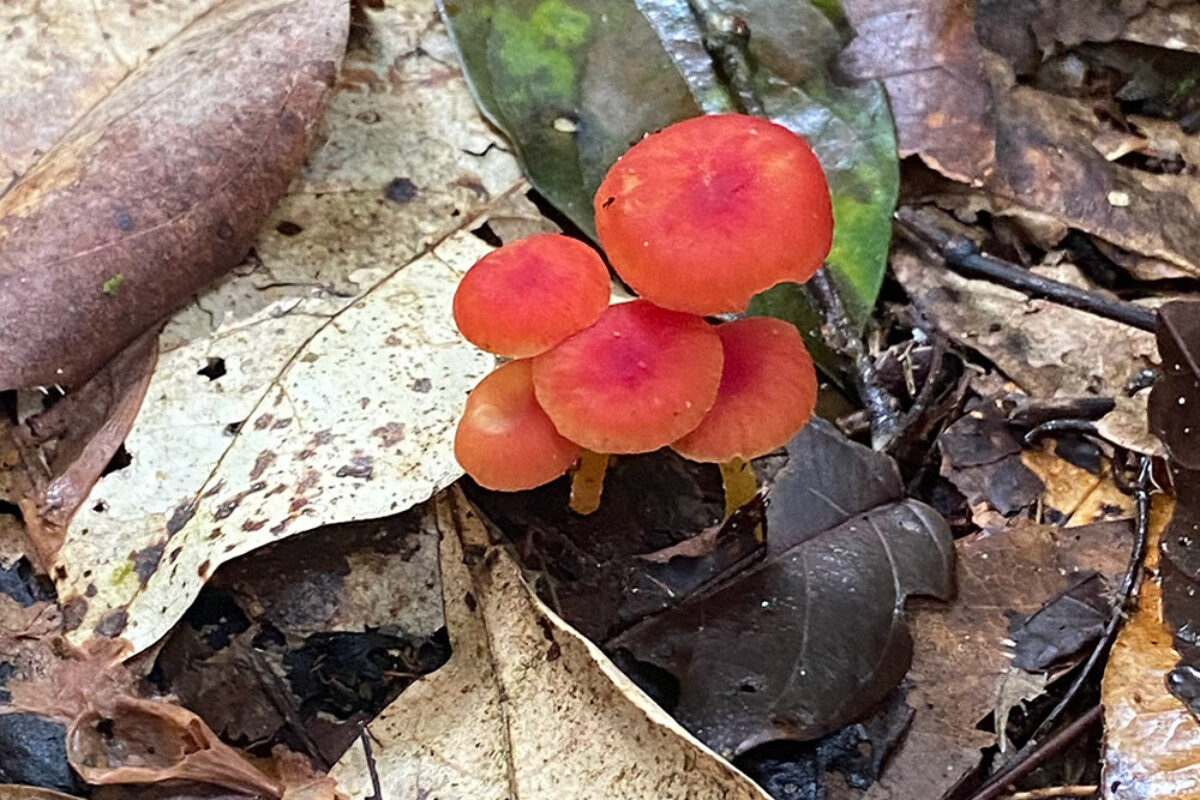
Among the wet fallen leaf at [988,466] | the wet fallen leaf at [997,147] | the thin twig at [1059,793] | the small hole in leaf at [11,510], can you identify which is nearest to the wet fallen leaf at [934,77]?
the wet fallen leaf at [997,147]

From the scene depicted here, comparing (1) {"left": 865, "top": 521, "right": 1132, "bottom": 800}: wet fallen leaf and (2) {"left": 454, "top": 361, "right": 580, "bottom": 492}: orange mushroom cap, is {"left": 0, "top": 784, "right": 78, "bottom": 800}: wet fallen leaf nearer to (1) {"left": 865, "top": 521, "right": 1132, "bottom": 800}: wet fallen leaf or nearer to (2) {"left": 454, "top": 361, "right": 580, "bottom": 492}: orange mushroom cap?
(2) {"left": 454, "top": 361, "right": 580, "bottom": 492}: orange mushroom cap

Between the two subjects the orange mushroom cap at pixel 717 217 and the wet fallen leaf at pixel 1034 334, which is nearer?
the orange mushroom cap at pixel 717 217

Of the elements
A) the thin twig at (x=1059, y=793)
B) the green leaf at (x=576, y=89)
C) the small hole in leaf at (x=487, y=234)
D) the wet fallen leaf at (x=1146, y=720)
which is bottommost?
the thin twig at (x=1059, y=793)

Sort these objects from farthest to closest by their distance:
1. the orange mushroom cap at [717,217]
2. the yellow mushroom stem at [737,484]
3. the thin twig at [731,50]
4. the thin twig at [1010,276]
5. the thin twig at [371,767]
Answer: the thin twig at [731,50] < the thin twig at [1010,276] < the yellow mushroom stem at [737,484] < the thin twig at [371,767] < the orange mushroom cap at [717,217]

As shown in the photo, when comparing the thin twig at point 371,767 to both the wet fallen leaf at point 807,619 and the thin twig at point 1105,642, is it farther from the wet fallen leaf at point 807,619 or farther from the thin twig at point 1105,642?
the thin twig at point 1105,642

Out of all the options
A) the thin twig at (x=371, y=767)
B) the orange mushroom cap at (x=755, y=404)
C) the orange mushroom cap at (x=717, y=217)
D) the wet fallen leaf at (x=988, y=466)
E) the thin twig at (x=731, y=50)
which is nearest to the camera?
the orange mushroom cap at (x=717, y=217)

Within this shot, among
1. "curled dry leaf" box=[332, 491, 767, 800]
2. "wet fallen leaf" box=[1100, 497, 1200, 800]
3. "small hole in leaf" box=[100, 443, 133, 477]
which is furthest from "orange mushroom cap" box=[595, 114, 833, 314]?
"small hole in leaf" box=[100, 443, 133, 477]

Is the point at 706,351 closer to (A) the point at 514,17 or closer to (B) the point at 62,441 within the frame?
(A) the point at 514,17
